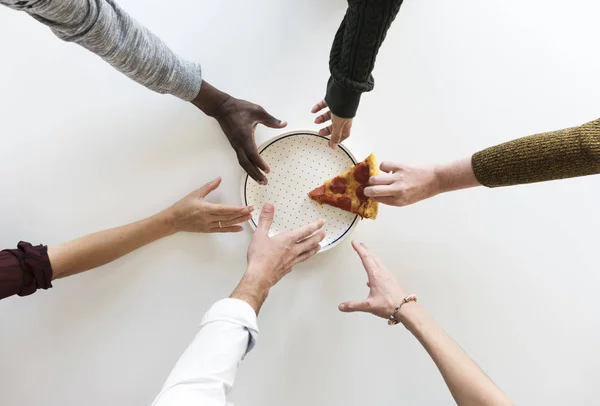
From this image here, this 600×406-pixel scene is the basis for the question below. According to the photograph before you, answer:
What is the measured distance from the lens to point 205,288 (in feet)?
4.09

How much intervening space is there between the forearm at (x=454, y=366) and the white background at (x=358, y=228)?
0.19 m

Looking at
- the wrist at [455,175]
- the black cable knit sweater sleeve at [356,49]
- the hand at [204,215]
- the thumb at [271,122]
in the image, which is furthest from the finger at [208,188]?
the wrist at [455,175]

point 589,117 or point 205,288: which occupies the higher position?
point 589,117

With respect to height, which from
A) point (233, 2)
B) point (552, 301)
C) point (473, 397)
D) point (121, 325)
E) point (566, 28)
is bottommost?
point (473, 397)

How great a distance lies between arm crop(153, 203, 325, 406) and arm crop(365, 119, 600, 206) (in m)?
0.23

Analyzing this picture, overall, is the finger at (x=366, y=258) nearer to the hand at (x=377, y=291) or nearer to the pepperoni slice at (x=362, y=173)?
the hand at (x=377, y=291)

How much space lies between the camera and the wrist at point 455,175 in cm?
99

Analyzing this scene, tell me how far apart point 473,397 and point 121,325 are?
3.41ft

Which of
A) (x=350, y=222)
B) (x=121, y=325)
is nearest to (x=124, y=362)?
(x=121, y=325)

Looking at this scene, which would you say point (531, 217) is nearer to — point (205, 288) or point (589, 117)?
point (589, 117)

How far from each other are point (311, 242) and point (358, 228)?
22 centimetres

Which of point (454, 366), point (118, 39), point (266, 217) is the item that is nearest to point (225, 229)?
point (266, 217)

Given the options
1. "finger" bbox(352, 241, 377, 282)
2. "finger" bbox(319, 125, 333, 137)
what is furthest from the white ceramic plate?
"finger" bbox(352, 241, 377, 282)

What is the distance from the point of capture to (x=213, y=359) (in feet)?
2.56
